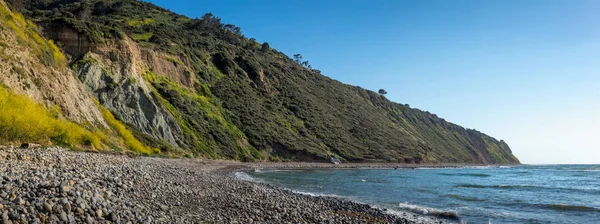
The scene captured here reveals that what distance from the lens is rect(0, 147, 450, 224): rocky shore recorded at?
7.55m

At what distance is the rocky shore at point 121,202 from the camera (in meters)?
7.55

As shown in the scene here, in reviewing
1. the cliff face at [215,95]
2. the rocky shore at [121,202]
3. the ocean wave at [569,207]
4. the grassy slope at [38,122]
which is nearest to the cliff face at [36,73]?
the grassy slope at [38,122]

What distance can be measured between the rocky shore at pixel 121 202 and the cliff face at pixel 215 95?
21.2 meters

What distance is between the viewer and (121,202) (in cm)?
1020

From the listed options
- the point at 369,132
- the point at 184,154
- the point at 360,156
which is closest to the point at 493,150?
the point at 369,132

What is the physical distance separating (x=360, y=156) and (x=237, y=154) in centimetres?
3753

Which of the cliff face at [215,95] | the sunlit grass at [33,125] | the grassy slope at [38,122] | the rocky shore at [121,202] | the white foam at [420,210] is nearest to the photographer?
the rocky shore at [121,202]

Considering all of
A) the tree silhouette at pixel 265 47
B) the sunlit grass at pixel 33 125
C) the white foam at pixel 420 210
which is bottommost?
the white foam at pixel 420 210

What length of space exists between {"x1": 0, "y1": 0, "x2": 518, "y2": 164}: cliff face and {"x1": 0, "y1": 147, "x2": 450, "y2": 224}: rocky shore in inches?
833

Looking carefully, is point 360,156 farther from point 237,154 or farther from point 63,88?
point 63,88

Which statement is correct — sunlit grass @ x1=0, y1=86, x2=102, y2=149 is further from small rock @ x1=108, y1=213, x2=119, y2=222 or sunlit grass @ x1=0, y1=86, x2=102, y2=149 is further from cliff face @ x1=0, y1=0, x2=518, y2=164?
small rock @ x1=108, y1=213, x2=119, y2=222

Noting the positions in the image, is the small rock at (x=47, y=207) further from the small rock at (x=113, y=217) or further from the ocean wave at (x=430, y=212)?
the ocean wave at (x=430, y=212)

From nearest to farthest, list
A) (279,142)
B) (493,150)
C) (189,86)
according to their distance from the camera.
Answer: (189,86) < (279,142) < (493,150)

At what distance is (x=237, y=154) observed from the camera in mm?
62500
